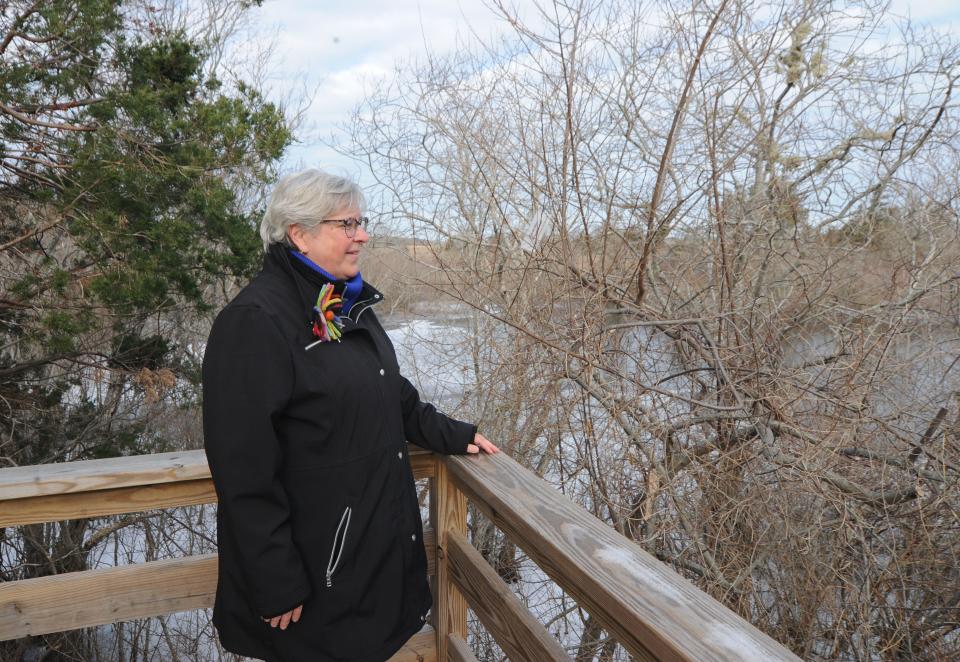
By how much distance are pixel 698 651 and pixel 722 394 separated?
3.66 metres

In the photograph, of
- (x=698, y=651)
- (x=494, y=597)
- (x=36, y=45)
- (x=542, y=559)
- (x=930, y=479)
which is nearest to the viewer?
(x=698, y=651)

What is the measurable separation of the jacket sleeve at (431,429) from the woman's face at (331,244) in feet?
1.08

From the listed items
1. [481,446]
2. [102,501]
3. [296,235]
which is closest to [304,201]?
[296,235]

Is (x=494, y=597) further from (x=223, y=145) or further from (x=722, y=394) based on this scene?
(x=223, y=145)

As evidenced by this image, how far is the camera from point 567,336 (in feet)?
13.7

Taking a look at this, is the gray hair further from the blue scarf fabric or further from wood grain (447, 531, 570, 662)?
wood grain (447, 531, 570, 662)

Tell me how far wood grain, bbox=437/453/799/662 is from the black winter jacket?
0.87 ft

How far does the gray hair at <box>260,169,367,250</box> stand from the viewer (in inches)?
66.9

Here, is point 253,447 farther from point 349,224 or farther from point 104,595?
point 104,595

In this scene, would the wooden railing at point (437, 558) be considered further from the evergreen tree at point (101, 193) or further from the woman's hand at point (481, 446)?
the evergreen tree at point (101, 193)

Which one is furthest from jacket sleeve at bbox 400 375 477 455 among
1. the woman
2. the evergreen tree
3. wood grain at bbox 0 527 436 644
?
the evergreen tree

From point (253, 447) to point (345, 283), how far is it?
0.48 m

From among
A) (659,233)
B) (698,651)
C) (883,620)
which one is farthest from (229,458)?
(883,620)

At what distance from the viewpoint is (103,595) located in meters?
1.78
